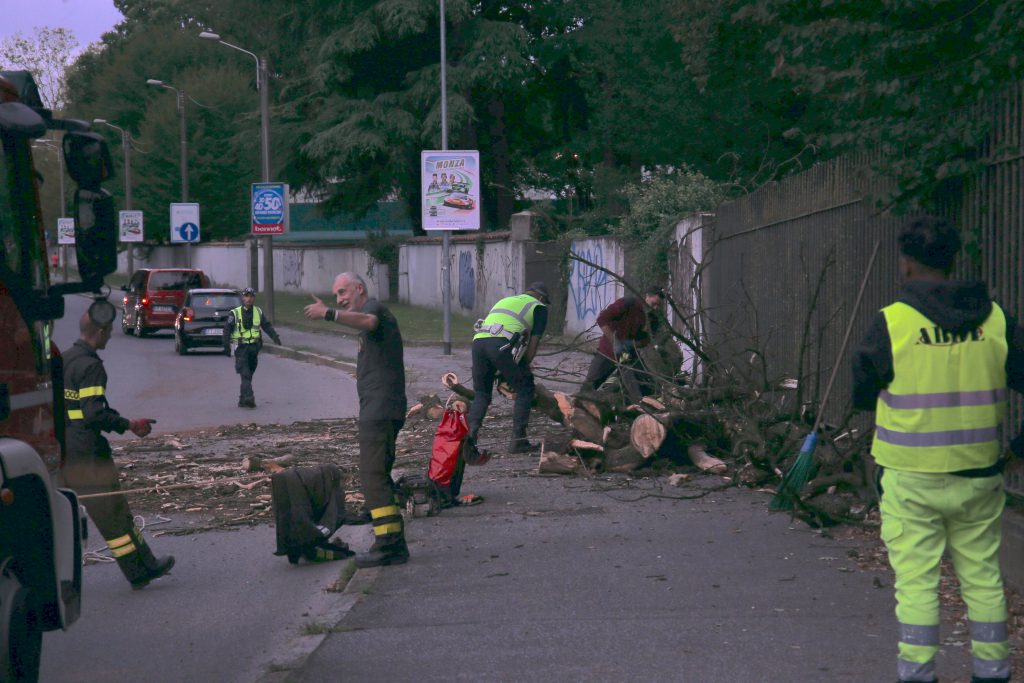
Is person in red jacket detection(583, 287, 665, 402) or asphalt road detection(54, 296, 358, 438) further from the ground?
person in red jacket detection(583, 287, 665, 402)

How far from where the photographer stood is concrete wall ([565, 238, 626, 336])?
86.0 feet

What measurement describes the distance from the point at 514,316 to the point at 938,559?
786 cm

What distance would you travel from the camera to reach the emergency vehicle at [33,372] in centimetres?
475

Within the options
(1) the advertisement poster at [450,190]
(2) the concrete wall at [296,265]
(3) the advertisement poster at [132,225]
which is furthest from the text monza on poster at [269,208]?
(3) the advertisement poster at [132,225]

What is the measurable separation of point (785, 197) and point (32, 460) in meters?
8.61

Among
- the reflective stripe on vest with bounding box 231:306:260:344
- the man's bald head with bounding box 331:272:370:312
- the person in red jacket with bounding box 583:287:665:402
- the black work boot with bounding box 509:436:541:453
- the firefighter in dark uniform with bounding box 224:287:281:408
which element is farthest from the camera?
the reflective stripe on vest with bounding box 231:306:260:344

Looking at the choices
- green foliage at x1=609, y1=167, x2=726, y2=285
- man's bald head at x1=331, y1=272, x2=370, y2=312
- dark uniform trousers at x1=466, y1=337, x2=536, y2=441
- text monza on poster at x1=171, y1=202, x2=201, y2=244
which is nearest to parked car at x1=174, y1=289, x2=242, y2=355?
green foliage at x1=609, y1=167, x2=726, y2=285

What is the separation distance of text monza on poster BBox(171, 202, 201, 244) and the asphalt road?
13120mm

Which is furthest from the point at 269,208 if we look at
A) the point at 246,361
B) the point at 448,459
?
the point at 448,459

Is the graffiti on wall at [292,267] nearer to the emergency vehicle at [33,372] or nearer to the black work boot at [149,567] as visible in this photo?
the black work boot at [149,567]

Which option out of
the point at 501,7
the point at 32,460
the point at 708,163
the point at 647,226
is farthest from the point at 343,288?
the point at 501,7

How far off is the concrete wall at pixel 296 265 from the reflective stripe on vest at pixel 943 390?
40.5 metres

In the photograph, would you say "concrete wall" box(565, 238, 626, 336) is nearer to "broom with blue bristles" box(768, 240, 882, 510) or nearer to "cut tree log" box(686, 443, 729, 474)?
"cut tree log" box(686, 443, 729, 474)

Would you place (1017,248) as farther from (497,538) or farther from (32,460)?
(32,460)
